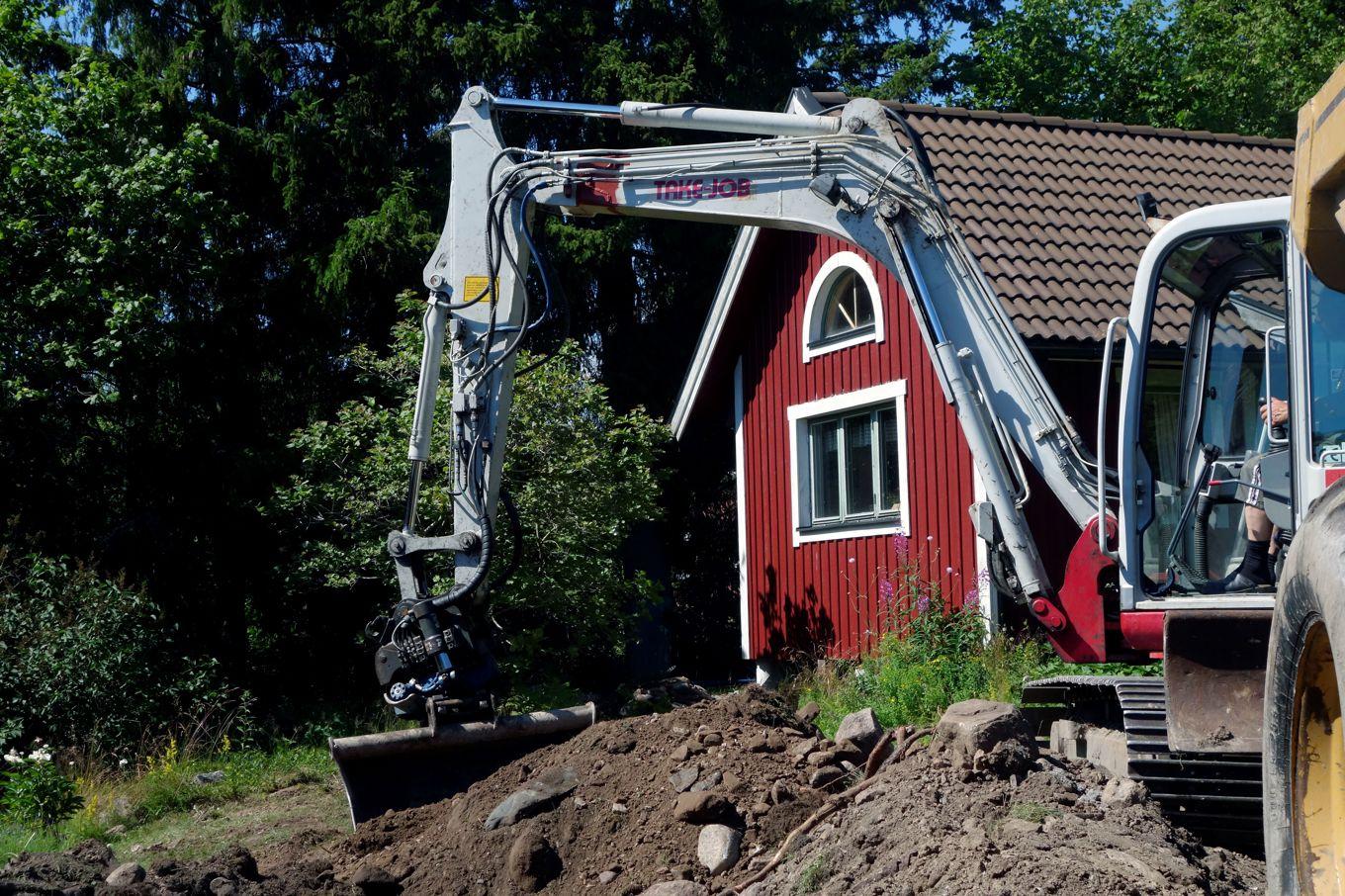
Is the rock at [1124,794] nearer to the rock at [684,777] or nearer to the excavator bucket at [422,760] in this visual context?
the rock at [684,777]

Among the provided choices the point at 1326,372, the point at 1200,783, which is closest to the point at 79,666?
the point at 1200,783

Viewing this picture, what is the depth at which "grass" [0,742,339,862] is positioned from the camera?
980cm

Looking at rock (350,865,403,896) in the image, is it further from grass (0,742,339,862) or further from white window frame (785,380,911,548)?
white window frame (785,380,911,548)

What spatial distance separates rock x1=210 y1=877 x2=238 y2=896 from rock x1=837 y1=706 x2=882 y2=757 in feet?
10.8

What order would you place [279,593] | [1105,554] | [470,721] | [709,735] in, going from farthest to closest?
[279,593] → [470,721] → [709,735] → [1105,554]

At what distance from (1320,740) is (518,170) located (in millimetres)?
6548

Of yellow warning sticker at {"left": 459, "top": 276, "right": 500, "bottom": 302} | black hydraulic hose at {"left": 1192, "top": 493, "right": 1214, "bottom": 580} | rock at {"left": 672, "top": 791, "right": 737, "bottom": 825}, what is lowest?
rock at {"left": 672, "top": 791, "right": 737, "bottom": 825}

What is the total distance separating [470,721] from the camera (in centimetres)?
890

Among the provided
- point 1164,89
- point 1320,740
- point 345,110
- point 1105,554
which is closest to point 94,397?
point 345,110

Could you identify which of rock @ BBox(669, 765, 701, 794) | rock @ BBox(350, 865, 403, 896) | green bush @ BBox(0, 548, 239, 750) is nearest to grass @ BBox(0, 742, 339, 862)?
green bush @ BBox(0, 548, 239, 750)

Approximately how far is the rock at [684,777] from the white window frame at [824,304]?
7.72 m

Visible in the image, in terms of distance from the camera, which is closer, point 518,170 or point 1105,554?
point 1105,554

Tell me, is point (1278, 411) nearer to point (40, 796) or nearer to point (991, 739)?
point (991, 739)

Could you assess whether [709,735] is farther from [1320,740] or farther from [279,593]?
[279,593]
